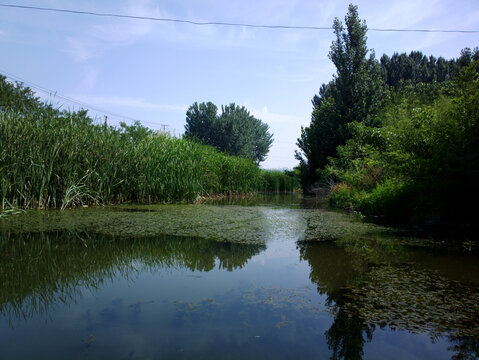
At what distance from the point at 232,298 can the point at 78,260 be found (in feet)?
5.48

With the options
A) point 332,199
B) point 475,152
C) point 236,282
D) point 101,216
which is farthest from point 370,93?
point 236,282

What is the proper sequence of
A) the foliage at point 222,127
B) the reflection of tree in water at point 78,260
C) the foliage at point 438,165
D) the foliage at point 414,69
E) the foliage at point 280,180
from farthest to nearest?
1. the foliage at point 222,127
2. the foliage at point 414,69
3. the foliage at point 280,180
4. the foliage at point 438,165
5. the reflection of tree in water at point 78,260

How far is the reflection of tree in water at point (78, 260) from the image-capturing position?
205 centimetres

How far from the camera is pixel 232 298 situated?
6.82 ft

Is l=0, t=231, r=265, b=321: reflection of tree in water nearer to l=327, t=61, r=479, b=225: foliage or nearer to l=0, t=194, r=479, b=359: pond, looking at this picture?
l=0, t=194, r=479, b=359: pond

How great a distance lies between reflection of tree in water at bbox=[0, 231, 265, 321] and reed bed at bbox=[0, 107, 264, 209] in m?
2.59

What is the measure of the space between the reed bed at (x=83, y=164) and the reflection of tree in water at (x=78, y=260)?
2.59m

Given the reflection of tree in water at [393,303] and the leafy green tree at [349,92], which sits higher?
the leafy green tree at [349,92]

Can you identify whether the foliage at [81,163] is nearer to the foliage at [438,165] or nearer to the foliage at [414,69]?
the foliage at [438,165]

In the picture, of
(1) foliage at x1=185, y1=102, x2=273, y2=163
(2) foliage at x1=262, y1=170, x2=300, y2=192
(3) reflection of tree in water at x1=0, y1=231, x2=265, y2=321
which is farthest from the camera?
(1) foliage at x1=185, y1=102, x2=273, y2=163

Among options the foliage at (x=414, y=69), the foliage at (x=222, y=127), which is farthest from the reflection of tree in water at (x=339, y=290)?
the foliage at (x=222, y=127)

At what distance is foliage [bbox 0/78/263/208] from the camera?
598 centimetres

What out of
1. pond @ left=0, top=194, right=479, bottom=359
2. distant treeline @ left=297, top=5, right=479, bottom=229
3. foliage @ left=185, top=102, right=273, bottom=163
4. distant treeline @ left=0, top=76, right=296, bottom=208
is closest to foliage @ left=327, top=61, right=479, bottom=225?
distant treeline @ left=297, top=5, right=479, bottom=229

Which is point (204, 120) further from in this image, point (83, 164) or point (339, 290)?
point (339, 290)
